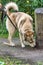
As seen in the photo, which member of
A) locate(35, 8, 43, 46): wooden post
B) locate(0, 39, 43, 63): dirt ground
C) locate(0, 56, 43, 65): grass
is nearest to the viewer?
locate(0, 56, 43, 65): grass

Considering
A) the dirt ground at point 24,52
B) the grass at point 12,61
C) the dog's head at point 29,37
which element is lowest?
the dirt ground at point 24,52

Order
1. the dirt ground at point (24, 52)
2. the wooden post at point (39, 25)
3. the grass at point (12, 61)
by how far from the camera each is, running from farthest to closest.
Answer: the wooden post at point (39, 25) < the dirt ground at point (24, 52) < the grass at point (12, 61)

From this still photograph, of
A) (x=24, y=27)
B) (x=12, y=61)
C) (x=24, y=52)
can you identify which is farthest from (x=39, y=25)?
(x=12, y=61)

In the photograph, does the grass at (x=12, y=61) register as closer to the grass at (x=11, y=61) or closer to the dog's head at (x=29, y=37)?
the grass at (x=11, y=61)

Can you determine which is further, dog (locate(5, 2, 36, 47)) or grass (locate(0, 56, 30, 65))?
dog (locate(5, 2, 36, 47))

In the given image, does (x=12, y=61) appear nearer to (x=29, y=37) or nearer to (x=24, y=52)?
(x=24, y=52)

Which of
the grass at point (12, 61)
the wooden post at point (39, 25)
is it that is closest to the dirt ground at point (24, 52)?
the grass at point (12, 61)

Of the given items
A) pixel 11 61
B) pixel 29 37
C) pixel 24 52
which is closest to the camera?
pixel 11 61

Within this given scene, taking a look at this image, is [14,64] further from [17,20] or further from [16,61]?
[17,20]

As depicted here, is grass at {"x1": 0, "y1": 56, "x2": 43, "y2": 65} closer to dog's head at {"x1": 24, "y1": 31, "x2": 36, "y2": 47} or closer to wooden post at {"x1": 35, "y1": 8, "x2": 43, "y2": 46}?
dog's head at {"x1": 24, "y1": 31, "x2": 36, "y2": 47}

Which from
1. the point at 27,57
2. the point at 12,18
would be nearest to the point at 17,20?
the point at 12,18

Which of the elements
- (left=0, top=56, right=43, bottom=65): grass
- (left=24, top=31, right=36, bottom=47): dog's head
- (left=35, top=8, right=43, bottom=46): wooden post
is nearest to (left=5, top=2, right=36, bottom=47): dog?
(left=24, top=31, right=36, bottom=47): dog's head

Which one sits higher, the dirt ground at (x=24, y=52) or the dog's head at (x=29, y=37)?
the dog's head at (x=29, y=37)

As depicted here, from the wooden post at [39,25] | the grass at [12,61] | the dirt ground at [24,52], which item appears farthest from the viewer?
the wooden post at [39,25]
